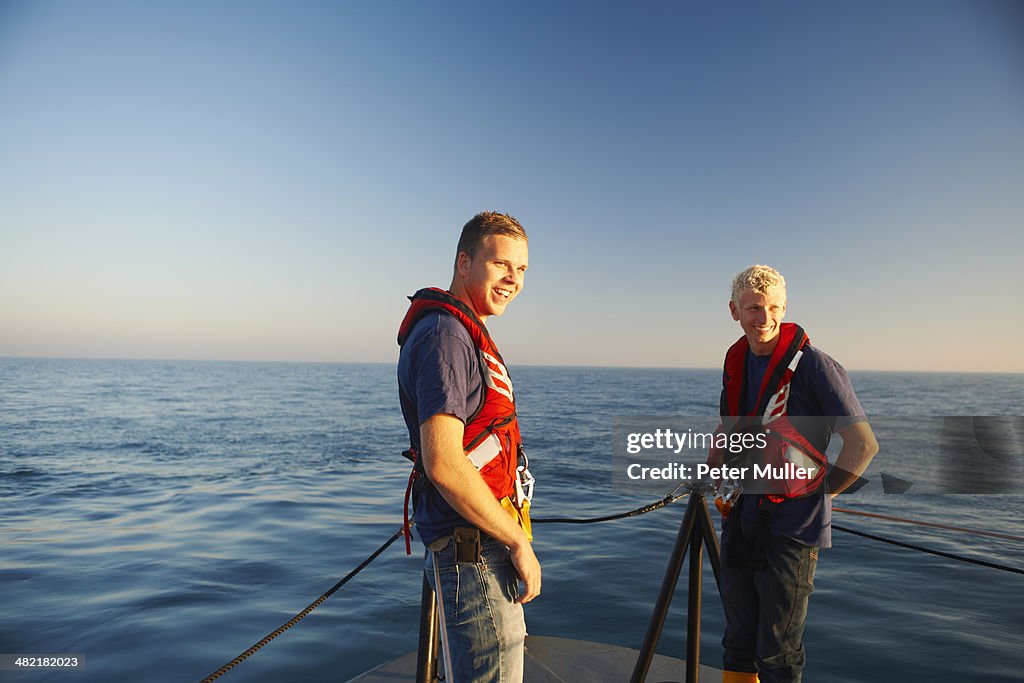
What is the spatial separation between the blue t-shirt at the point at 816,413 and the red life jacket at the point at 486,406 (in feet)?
4.89

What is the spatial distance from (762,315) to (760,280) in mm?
171

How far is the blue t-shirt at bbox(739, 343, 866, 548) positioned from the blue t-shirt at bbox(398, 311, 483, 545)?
66.5 inches

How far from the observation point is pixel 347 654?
A: 204 inches

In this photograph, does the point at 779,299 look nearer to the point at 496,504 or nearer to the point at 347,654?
the point at 496,504

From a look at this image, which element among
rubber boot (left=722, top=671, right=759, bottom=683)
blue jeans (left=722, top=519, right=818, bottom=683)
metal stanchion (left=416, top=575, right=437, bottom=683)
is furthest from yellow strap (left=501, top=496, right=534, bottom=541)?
rubber boot (left=722, top=671, right=759, bottom=683)

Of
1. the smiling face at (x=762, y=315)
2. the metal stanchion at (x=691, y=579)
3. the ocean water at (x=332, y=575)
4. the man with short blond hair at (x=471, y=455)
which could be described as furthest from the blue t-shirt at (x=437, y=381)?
the ocean water at (x=332, y=575)

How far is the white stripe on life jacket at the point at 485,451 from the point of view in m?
1.85

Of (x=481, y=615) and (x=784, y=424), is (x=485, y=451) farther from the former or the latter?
(x=784, y=424)

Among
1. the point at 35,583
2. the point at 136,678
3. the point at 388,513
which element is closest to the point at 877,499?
the point at 388,513

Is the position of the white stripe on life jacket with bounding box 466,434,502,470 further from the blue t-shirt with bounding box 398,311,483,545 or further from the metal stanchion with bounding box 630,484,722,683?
the metal stanchion with bounding box 630,484,722,683

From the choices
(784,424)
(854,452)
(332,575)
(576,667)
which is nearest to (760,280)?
(784,424)

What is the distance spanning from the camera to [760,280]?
277 cm

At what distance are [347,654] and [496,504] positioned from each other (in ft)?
14.6

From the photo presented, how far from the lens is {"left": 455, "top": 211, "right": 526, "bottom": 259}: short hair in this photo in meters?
Result: 1.93
